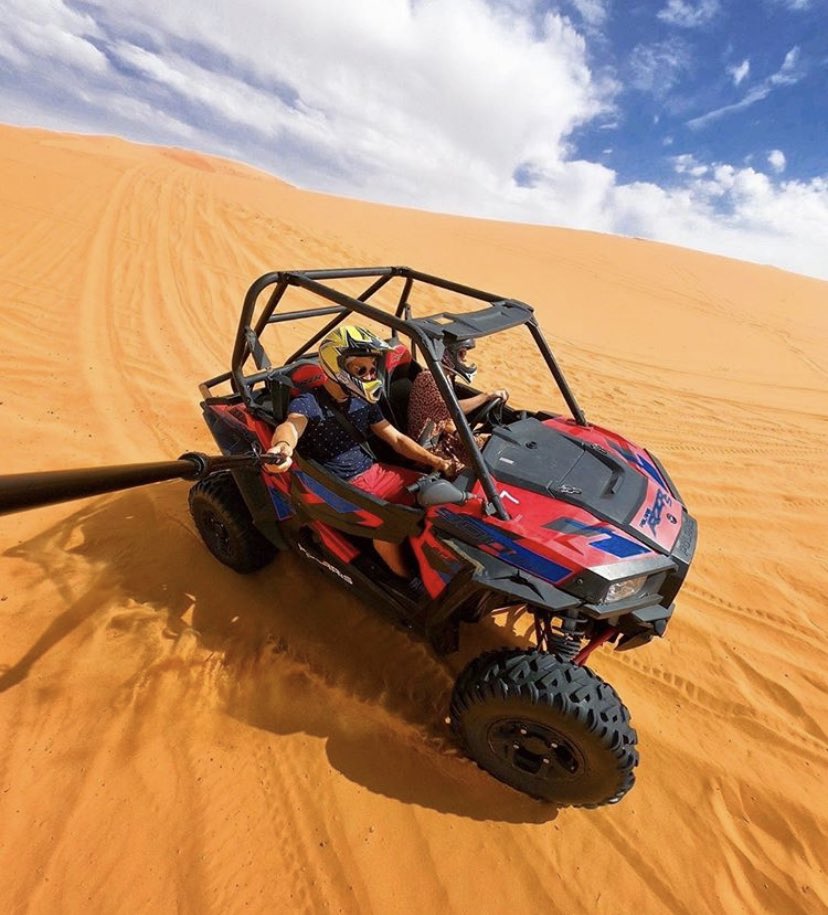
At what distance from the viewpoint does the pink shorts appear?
104 inches

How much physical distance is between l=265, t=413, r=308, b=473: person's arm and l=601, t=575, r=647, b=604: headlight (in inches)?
55.9

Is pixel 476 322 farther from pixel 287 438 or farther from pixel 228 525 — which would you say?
pixel 228 525

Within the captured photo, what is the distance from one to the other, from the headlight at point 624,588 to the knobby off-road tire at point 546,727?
1.05ft

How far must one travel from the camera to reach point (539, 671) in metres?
2.09

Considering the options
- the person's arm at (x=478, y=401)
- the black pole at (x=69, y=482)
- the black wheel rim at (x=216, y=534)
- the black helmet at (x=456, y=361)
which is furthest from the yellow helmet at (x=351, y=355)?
the black wheel rim at (x=216, y=534)

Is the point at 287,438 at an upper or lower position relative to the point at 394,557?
upper

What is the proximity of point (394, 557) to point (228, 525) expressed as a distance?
1093 mm

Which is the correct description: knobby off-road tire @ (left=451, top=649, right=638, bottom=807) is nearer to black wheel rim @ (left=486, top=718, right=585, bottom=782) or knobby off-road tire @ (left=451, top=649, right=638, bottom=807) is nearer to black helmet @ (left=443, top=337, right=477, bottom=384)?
black wheel rim @ (left=486, top=718, right=585, bottom=782)

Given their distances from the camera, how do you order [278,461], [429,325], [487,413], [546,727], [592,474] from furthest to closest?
[487,413] < [592,474] < [429,325] < [278,461] < [546,727]

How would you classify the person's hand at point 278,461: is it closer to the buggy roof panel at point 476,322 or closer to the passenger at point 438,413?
the buggy roof panel at point 476,322

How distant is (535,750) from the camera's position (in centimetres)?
221

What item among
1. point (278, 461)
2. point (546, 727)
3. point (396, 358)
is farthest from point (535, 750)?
point (396, 358)

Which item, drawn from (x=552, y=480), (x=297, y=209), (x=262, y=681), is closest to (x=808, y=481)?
(x=552, y=480)

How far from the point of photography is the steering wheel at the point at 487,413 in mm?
3229
